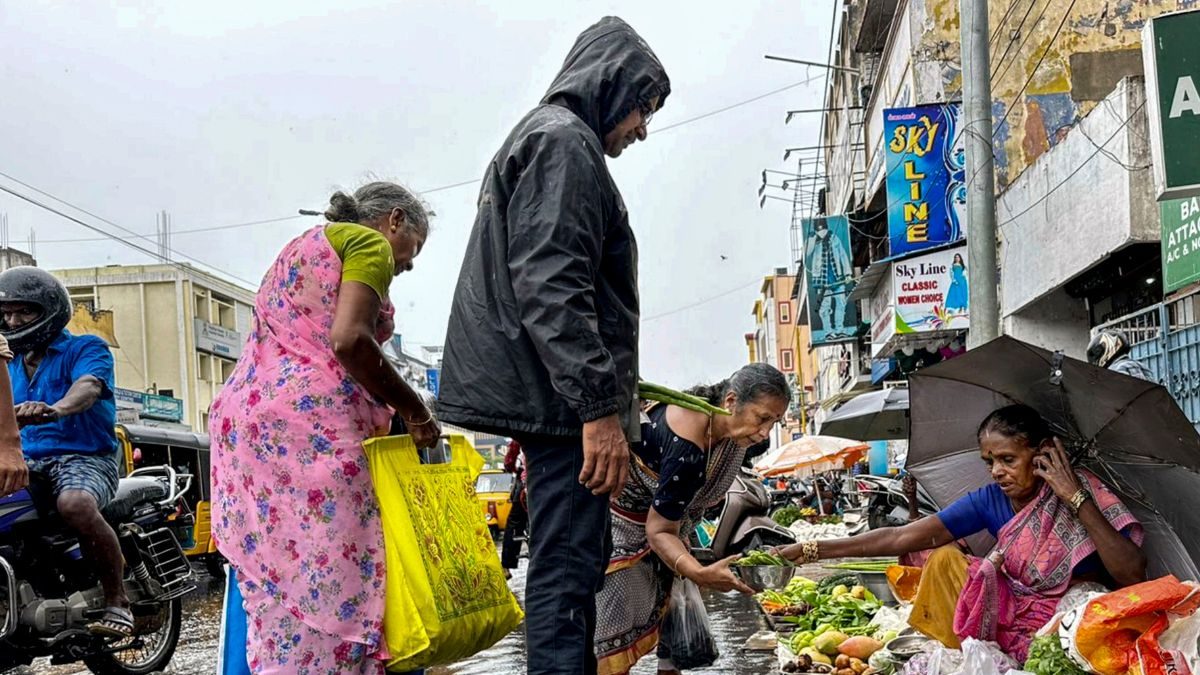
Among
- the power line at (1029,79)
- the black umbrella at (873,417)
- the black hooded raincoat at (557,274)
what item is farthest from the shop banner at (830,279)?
the black hooded raincoat at (557,274)

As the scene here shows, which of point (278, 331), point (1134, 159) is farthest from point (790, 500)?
point (278, 331)

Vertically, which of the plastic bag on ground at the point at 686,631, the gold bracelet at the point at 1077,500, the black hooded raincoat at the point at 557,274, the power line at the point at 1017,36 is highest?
the power line at the point at 1017,36

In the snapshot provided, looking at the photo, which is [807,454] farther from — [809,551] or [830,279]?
[809,551]

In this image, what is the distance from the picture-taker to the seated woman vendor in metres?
3.64

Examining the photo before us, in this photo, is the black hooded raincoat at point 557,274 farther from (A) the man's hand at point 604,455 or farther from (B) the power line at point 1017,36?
(B) the power line at point 1017,36

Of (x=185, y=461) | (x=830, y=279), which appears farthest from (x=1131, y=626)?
(x=830, y=279)

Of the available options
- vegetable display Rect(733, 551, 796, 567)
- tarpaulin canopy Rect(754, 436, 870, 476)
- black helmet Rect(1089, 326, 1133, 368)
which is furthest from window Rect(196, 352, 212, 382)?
vegetable display Rect(733, 551, 796, 567)

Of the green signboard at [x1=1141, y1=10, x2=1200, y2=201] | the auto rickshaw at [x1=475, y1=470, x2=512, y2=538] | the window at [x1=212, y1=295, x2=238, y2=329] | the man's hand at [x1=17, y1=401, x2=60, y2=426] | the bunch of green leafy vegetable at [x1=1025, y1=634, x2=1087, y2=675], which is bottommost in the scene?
the auto rickshaw at [x1=475, y1=470, x2=512, y2=538]

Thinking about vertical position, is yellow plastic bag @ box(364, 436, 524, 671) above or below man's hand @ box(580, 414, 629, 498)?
below

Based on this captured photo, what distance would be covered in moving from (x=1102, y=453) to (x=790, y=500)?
24.0 m

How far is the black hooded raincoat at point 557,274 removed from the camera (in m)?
2.61

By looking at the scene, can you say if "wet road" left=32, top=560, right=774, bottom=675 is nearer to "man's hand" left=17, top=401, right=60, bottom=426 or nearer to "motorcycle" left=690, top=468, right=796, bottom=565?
"motorcycle" left=690, top=468, right=796, bottom=565

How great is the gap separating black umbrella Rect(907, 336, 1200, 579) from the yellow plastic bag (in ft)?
6.90

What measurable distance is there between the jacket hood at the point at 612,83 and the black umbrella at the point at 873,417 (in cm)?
1046
